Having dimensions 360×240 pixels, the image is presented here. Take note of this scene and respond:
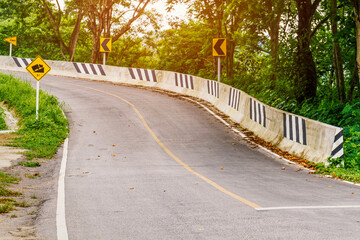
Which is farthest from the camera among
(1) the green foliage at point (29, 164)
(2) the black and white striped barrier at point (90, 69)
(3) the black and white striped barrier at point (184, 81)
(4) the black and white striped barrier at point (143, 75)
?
(2) the black and white striped barrier at point (90, 69)

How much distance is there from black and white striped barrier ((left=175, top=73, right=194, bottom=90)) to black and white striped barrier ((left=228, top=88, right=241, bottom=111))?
22.6ft

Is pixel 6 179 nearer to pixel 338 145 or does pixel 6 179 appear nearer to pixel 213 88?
pixel 338 145

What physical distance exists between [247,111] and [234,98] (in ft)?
7.68

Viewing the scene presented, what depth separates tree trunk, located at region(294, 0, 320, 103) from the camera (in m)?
21.7

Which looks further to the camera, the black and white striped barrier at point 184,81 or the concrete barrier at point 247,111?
the black and white striped barrier at point 184,81

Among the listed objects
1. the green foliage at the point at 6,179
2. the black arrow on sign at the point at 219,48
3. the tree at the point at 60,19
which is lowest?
the green foliage at the point at 6,179

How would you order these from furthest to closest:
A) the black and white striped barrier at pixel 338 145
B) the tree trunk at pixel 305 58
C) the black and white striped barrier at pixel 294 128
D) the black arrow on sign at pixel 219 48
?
the black arrow on sign at pixel 219 48 < the tree trunk at pixel 305 58 < the black and white striped barrier at pixel 294 128 < the black and white striped barrier at pixel 338 145

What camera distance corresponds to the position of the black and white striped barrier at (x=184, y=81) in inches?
1203

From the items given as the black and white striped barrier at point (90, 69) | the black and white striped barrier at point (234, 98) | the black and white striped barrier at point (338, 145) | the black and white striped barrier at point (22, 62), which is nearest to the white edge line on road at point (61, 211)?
the black and white striped barrier at point (338, 145)

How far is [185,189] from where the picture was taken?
10266mm

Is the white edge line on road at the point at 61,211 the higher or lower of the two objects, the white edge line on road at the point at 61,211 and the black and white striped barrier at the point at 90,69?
the lower

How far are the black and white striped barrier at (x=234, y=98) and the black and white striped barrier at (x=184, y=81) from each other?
688 centimetres

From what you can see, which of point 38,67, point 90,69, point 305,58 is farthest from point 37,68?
point 90,69

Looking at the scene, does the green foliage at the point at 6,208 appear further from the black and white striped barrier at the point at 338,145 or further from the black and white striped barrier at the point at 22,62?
the black and white striped barrier at the point at 22,62
